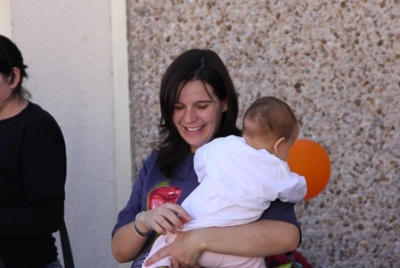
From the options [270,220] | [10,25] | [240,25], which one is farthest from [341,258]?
[10,25]

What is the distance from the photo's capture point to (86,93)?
5.27m

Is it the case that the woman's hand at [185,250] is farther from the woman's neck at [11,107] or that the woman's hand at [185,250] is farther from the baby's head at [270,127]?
the woman's neck at [11,107]

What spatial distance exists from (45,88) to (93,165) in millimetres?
513

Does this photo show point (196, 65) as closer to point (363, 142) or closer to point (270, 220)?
point (270, 220)

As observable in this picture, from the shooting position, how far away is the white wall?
5.22 metres

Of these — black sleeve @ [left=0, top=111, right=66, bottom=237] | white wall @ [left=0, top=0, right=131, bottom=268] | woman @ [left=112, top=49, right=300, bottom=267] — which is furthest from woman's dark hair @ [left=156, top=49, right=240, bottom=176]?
white wall @ [left=0, top=0, right=131, bottom=268]

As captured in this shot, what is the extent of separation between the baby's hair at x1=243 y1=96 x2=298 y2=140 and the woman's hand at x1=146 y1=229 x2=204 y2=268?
1.31 feet

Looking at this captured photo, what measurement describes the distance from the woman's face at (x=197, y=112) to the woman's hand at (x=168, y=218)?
357 mm

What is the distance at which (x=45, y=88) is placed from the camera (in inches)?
210

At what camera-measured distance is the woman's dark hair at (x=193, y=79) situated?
3.51 meters

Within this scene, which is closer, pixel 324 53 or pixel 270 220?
pixel 270 220

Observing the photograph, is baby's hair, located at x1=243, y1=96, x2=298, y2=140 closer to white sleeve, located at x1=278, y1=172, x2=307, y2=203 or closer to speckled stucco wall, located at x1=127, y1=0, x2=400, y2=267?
white sleeve, located at x1=278, y1=172, x2=307, y2=203

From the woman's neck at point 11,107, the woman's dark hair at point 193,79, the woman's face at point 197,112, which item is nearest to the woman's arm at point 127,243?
the woman's dark hair at point 193,79

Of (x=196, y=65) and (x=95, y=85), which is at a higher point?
(x=196, y=65)
